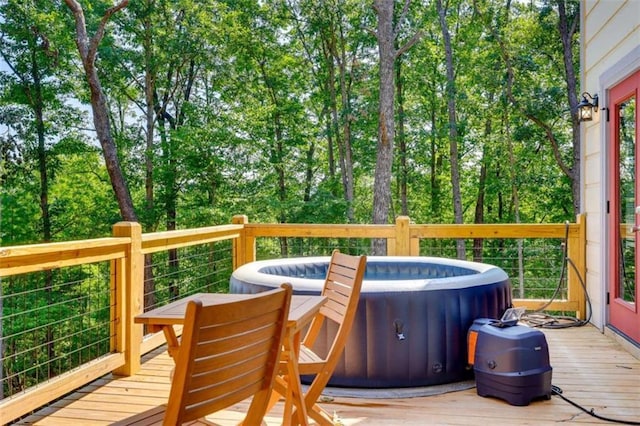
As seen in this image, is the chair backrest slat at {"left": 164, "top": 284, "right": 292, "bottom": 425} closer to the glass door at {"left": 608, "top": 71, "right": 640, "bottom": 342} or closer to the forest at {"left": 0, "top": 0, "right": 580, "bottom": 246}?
the glass door at {"left": 608, "top": 71, "right": 640, "bottom": 342}

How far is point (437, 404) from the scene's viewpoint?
9.41ft

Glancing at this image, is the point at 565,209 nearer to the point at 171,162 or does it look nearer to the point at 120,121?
the point at 171,162

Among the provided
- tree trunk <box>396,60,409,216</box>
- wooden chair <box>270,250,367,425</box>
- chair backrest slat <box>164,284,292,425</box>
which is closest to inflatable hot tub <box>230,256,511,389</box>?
wooden chair <box>270,250,367,425</box>

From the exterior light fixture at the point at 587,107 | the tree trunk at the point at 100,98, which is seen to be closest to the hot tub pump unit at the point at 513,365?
the exterior light fixture at the point at 587,107

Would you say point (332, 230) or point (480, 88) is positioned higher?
point (480, 88)

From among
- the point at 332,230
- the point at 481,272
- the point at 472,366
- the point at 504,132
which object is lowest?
the point at 472,366

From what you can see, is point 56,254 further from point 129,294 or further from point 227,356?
point 227,356

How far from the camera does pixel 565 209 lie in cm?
1232

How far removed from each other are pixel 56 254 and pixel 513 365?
2.62 meters

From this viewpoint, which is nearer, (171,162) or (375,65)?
(171,162)

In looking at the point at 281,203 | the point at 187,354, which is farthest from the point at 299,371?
the point at 281,203

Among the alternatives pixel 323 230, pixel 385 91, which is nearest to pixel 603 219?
pixel 323 230

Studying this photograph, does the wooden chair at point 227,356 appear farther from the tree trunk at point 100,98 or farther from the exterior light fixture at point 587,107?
the tree trunk at point 100,98

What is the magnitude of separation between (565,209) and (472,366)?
10530 mm
